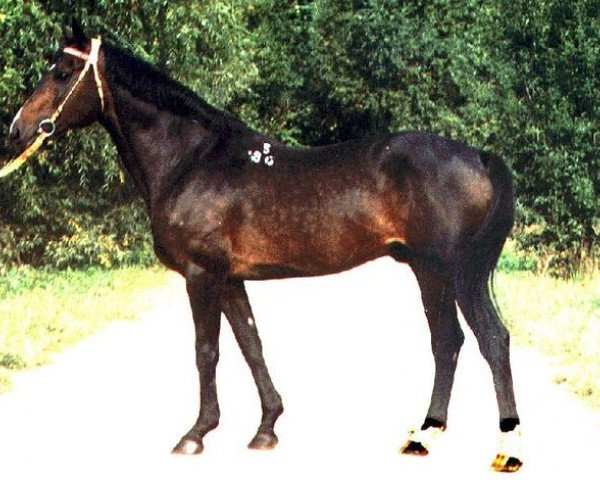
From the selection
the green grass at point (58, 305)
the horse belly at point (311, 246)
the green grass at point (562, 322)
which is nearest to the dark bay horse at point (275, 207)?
the horse belly at point (311, 246)

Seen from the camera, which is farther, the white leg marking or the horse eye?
the horse eye

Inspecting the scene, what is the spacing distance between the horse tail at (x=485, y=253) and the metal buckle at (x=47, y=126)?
2.47 metres

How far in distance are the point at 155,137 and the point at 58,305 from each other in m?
6.26

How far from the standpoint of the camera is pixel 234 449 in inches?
246

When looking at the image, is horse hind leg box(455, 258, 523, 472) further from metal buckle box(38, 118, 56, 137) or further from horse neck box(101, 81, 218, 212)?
metal buckle box(38, 118, 56, 137)

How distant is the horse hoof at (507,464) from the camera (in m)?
5.67

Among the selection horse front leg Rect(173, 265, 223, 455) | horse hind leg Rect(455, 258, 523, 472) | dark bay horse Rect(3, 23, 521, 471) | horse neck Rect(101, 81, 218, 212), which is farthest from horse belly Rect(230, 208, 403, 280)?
horse neck Rect(101, 81, 218, 212)

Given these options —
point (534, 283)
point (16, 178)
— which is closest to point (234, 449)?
point (534, 283)

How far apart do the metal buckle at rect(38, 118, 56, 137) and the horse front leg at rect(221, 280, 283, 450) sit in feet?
4.48

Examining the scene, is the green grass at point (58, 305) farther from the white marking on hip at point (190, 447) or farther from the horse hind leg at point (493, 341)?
the horse hind leg at point (493, 341)

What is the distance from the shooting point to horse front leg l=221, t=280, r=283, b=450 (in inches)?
251

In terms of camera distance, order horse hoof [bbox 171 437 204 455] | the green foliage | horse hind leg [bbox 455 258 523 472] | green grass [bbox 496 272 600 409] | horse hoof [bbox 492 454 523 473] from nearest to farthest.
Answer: horse hoof [bbox 492 454 523 473] < horse hind leg [bbox 455 258 523 472] < horse hoof [bbox 171 437 204 455] < green grass [bbox 496 272 600 409] < the green foliage

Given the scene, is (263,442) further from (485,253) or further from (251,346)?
(485,253)

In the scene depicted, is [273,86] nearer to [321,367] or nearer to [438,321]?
[321,367]
